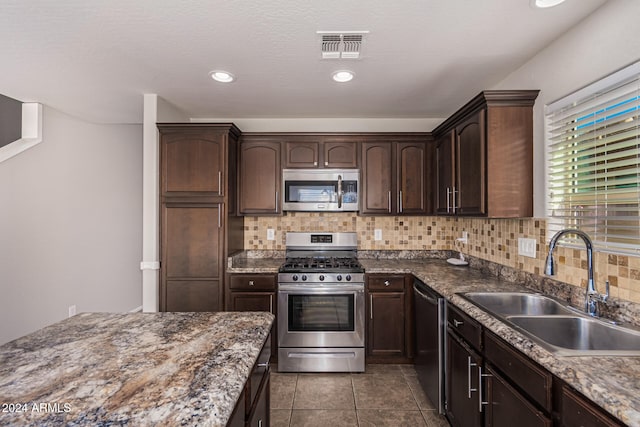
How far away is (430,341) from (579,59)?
2.00m

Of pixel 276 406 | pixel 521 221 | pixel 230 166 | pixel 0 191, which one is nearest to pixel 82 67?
pixel 230 166

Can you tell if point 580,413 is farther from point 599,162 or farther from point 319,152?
point 319,152

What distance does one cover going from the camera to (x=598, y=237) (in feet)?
5.14

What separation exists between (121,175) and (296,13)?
3.37 m

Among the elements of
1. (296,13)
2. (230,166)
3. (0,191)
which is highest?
(296,13)

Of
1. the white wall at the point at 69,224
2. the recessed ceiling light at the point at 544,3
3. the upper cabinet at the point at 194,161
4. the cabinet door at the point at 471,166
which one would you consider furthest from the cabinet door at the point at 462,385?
the white wall at the point at 69,224

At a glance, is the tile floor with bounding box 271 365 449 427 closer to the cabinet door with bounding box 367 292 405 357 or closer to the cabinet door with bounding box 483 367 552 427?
the cabinet door with bounding box 367 292 405 357

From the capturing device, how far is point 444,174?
9.20 feet

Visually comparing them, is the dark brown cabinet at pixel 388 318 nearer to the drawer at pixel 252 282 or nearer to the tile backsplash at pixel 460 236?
the tile backsplash at pixel 460 236

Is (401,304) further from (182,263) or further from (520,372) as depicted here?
(182,263)

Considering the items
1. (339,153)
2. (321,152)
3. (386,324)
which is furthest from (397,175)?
(386,324)

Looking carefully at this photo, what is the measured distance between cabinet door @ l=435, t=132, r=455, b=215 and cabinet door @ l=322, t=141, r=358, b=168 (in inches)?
31.6

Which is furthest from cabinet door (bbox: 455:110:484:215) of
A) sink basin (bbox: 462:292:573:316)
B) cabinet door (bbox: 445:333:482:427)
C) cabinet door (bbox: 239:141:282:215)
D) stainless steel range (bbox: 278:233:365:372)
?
cabinet door (bbox: 239:141:282:215)

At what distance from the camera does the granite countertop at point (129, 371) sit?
2.43 ft
